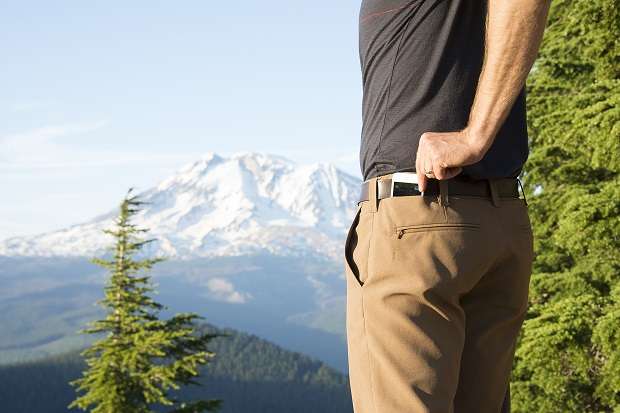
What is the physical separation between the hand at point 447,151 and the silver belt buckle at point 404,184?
7cm

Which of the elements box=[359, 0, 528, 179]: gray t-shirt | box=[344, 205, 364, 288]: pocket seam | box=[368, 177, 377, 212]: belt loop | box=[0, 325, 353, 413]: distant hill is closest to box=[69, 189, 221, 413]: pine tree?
box=[344, 205, 364, 288]: pocket seam

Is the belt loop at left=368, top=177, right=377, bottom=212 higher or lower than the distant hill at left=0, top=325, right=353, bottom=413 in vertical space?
higher

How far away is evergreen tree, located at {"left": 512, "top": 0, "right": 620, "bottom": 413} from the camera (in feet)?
24.9

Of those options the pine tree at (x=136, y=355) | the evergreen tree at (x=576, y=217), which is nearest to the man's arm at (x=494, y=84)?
the evergreen tree at (x=576, y=217)

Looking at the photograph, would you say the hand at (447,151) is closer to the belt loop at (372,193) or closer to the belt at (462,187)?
the belt at (462,187)

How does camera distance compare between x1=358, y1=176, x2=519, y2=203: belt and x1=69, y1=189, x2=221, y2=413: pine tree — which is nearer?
x1=358, y1=176, x2=519, y2=203: belt

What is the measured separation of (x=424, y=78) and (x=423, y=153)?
9.2 inches

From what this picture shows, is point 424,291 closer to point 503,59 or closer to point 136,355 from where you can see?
point 503,59

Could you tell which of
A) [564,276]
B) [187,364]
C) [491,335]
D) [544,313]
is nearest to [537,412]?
[564,276]

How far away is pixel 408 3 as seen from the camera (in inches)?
84.4

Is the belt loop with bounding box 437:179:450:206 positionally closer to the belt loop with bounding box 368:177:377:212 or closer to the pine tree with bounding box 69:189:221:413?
the belt loop with bounding box 368:177:377:212

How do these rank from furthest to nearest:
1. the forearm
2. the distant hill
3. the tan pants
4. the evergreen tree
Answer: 1. the distant hill
2. the evergreen tree
3. the tan pants
4. the forearm

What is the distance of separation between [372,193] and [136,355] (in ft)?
62.2

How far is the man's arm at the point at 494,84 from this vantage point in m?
1.91
